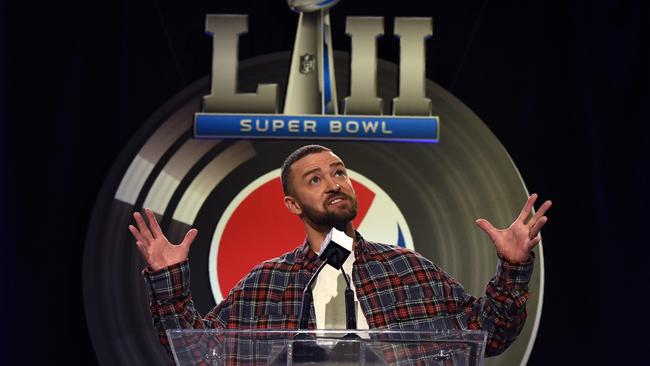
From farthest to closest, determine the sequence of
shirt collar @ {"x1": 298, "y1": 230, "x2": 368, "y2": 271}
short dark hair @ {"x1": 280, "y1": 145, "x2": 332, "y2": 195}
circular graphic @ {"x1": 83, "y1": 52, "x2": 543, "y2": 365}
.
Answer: circular graphic @ {"x1": 83, "y1": 52, "x2": 543, "y2": 365} < short dark hair @ {"x1": 280, "y1": 145, "x2": 332, "y2": 195} < shirt collar @ {"x1": 298, "y1": 230, "x2": 368, "y2": 271}

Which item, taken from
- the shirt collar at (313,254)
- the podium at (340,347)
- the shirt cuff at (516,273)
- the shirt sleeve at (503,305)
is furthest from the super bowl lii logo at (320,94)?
the podium at (340,347)

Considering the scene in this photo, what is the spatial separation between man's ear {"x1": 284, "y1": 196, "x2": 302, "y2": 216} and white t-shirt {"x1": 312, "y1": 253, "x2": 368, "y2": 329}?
0.47 meters

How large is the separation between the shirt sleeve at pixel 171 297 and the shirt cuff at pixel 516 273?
2.77ft

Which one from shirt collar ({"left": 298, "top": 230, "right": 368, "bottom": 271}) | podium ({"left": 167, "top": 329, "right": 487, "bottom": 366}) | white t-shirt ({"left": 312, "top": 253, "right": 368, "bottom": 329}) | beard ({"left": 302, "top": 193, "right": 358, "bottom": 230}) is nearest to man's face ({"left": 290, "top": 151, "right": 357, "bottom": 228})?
beard ({"left": 302, "top": 193, "right": 358, "bottom": 230})

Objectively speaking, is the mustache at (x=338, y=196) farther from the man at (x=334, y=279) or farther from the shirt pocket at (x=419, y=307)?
the shirt pocket at (x=419, y=307)

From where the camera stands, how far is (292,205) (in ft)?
10.5

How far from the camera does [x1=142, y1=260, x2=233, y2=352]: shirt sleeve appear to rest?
7.40 ft

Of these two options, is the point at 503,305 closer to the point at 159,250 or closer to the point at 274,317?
the point at 274,317

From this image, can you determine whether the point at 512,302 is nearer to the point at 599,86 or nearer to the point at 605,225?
the point at 605,225

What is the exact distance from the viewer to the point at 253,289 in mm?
2900

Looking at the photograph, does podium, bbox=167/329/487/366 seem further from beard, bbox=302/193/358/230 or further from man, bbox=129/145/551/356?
beard, bbox=302/193/358/230

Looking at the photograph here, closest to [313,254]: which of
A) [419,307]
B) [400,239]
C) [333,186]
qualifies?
[333,186]

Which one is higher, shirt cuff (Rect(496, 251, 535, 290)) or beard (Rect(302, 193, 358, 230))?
beard (Rect(302, 193, 358, 230))

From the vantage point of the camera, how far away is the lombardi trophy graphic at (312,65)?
11.7 ft
